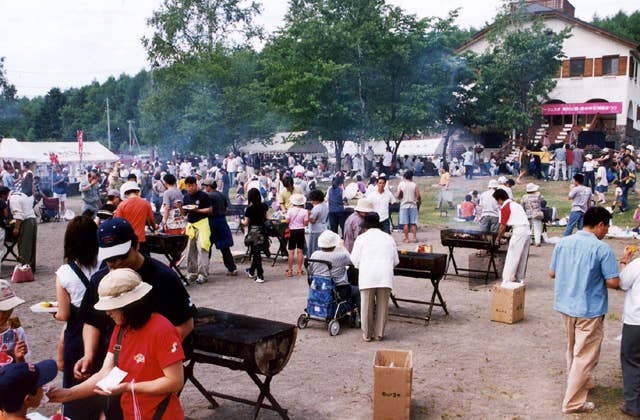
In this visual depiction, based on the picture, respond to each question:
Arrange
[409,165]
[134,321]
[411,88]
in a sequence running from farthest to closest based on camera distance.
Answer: [409,165] → [411,88] → [134,321]

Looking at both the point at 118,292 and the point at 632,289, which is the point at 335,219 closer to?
the point at 632,289

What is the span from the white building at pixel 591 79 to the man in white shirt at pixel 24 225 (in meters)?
30.6

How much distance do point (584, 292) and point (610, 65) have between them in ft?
119

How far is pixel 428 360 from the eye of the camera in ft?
22.7

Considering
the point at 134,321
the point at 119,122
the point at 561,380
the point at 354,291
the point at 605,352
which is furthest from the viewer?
the point at 119,122

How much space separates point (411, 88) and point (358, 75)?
2.61m

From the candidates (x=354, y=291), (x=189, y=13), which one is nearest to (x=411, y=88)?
(x=189, y=13)

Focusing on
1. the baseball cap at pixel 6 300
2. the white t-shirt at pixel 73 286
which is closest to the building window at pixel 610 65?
the white t-shirt at pixel 73 286

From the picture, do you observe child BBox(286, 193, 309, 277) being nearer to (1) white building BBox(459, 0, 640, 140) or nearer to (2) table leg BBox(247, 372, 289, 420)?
(2) table leg BBox(247, 372, 289, 420)

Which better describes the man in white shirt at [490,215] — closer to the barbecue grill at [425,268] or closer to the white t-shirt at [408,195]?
the white t-shirt at [408,195]

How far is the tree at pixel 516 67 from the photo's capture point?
1173 inches

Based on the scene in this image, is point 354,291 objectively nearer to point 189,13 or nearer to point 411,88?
point 411,88

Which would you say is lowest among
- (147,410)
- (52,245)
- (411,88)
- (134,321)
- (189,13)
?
(52,245)

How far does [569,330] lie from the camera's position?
5.43m
